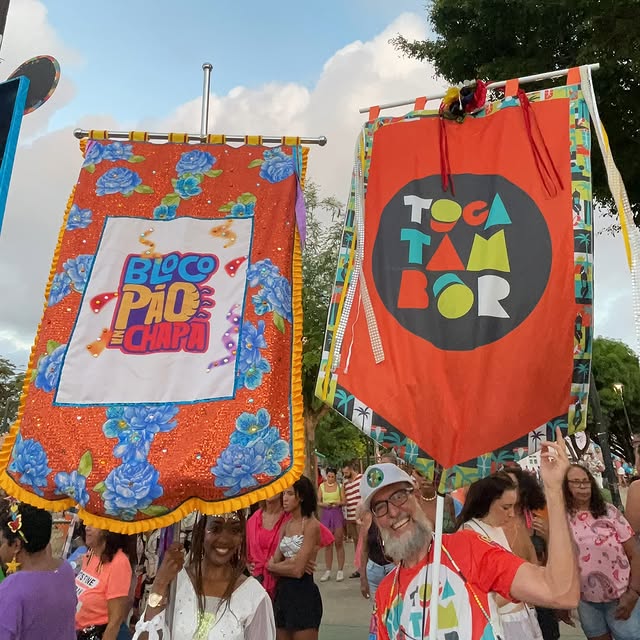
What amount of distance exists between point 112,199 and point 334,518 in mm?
7656

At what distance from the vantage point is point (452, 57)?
916 cm

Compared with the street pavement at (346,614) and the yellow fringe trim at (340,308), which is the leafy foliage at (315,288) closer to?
the street pavement at (346,614)

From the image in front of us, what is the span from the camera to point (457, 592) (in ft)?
6.23

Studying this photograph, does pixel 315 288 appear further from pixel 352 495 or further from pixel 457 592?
pixel 457 592

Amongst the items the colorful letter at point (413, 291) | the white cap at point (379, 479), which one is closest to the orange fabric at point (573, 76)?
the colorful letter at point (413, 291)

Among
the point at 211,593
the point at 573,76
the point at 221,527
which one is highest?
the point at 573,76

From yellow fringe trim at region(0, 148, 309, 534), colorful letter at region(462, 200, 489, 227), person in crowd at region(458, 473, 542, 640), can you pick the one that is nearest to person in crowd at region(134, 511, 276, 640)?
yellow fringe trim at region(0, 148, 309, 534)

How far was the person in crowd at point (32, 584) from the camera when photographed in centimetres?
226

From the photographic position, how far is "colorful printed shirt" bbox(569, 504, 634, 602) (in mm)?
3676

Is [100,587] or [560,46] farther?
[560,46]

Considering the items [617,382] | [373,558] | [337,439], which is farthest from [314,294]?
[617,382]

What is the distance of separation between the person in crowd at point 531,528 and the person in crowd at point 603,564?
9.1 inches

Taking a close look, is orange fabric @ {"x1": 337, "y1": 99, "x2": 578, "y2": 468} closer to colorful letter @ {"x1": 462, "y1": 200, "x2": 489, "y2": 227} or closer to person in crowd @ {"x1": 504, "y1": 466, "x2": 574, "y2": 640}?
colorful letter @ {"x1": 462, "y1": 200, "x2": 489, "y2": 227}

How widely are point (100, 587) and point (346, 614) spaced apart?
3.73 m
